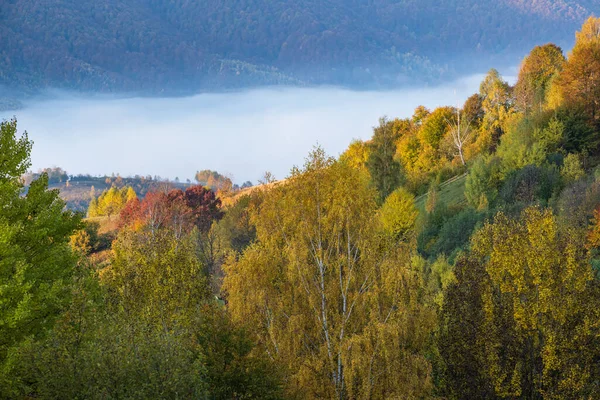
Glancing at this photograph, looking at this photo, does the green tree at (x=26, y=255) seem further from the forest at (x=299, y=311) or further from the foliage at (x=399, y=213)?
the foliage at (x=399, y=213)

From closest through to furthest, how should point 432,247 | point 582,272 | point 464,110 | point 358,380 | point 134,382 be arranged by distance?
1. point 134,382
2. point 358,380
3. point 582,272
4. point 432,247
5. point 464,110

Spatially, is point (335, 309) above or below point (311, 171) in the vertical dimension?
below

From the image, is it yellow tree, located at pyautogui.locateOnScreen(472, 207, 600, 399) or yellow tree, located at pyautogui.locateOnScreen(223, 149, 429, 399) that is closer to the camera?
Answer: yellow tree, located at pyautogui.locateOnScreen(223, 149, 429, 399)

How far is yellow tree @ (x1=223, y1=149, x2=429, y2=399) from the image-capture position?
70.3 feet

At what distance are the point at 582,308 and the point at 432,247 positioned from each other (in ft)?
127

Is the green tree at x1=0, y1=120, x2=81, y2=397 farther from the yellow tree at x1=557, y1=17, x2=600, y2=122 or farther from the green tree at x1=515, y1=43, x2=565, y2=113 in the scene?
the green tree at x1=515, y1=43, x2=565, y2=113

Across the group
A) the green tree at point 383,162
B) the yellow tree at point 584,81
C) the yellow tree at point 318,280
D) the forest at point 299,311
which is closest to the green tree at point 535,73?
the yellow tree at point 584,81

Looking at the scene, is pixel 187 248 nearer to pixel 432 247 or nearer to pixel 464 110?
pixel 432 247

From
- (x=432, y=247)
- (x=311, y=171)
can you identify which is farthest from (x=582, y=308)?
(x=432, y=247)

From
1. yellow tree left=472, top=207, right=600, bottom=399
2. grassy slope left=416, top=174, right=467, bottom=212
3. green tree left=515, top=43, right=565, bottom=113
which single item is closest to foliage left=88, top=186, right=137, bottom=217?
grassy slope left=416, top=174, right=467, bottom=212

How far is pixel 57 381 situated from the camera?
49.5 ft

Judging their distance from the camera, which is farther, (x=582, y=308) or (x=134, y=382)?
(x=582, y=308)

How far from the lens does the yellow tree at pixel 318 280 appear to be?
70.3ft

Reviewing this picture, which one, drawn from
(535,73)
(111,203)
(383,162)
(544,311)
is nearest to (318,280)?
(544,311)
